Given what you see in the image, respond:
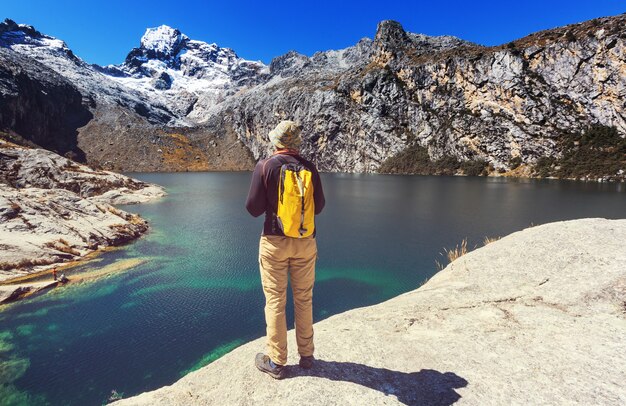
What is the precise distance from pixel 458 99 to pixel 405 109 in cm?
2126

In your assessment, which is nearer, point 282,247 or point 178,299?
point 282,247

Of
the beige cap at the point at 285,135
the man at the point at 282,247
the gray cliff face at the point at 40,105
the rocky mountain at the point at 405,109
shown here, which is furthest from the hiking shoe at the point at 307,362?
the gray cliff face at the point at 40,105

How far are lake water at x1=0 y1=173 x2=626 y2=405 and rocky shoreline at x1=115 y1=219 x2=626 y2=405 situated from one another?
5915 mm

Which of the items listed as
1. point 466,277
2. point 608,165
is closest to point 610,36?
point 608,165

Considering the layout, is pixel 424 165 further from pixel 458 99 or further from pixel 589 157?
pixel 589 157

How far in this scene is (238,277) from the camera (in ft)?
61.8

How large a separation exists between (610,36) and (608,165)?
1707 inches

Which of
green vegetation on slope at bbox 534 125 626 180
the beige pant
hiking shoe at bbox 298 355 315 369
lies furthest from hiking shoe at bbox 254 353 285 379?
green vegetation on slope at bbox 534 125 626 180

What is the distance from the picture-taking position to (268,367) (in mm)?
5426

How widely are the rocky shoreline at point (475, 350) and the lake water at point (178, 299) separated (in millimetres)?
5915

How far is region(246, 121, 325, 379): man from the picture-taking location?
16.5 ft

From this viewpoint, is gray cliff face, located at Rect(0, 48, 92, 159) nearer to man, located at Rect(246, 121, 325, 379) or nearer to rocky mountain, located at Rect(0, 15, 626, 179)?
rocky mountain, located at Rect(0, 15, 626, 179)

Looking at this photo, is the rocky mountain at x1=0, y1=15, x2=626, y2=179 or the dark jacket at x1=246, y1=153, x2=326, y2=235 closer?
the dark jacket at x1=246, y1=153, x2=326, y2=235

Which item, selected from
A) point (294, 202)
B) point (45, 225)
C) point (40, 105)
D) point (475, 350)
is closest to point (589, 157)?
point (475, 350)
